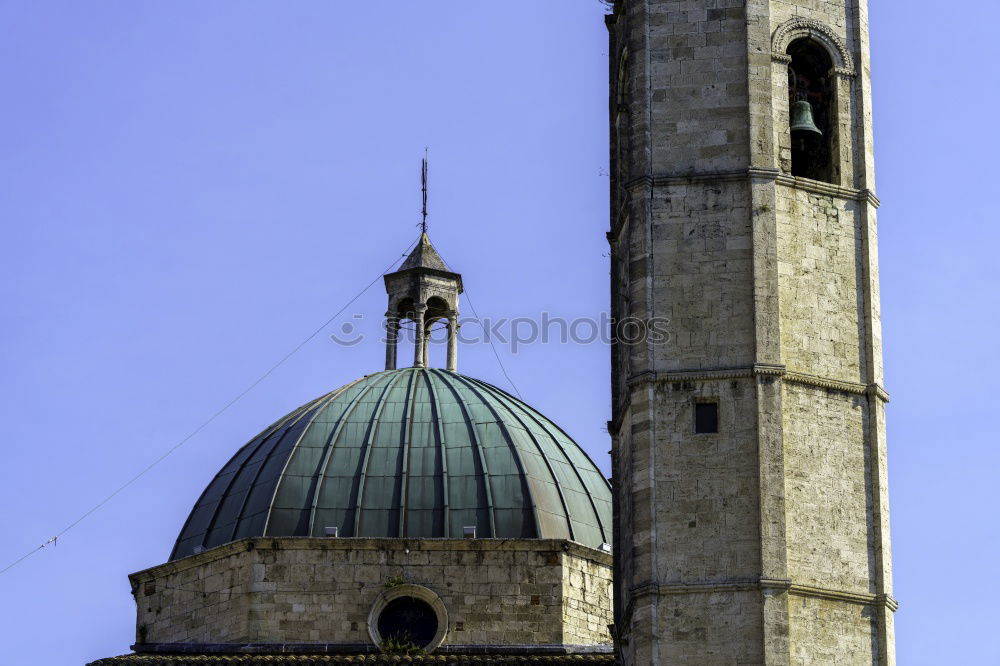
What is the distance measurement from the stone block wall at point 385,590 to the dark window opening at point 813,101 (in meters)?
8.60

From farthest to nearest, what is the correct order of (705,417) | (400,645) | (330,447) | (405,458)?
1. (330,447)
2. (405,458)
3. (400,645)
4. (705,417)

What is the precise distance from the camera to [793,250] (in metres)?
40.3

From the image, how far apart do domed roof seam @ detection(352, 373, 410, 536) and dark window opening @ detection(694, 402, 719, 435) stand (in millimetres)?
9828

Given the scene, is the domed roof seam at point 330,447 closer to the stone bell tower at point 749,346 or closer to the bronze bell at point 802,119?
the stone bell tower at point 749,346

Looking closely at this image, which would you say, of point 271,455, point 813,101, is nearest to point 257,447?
point 271,455

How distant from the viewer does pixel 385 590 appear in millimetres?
47062

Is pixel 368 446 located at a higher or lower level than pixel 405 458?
higher

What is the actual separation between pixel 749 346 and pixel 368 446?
11544mm

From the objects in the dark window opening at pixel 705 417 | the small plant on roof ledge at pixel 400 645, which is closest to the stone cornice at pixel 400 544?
the small plant on roof ledge at pixel 400 645

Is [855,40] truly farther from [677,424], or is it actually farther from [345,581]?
[345,581]

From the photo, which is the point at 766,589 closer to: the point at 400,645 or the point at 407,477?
the point at 400,645

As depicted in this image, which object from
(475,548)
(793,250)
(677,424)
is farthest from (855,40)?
(475,548)

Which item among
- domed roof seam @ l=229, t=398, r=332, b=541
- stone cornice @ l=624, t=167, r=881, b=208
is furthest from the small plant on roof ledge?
stone cornice @ l=624, t=167, r=881, b=208

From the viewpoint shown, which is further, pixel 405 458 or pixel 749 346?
pixel 405 458
